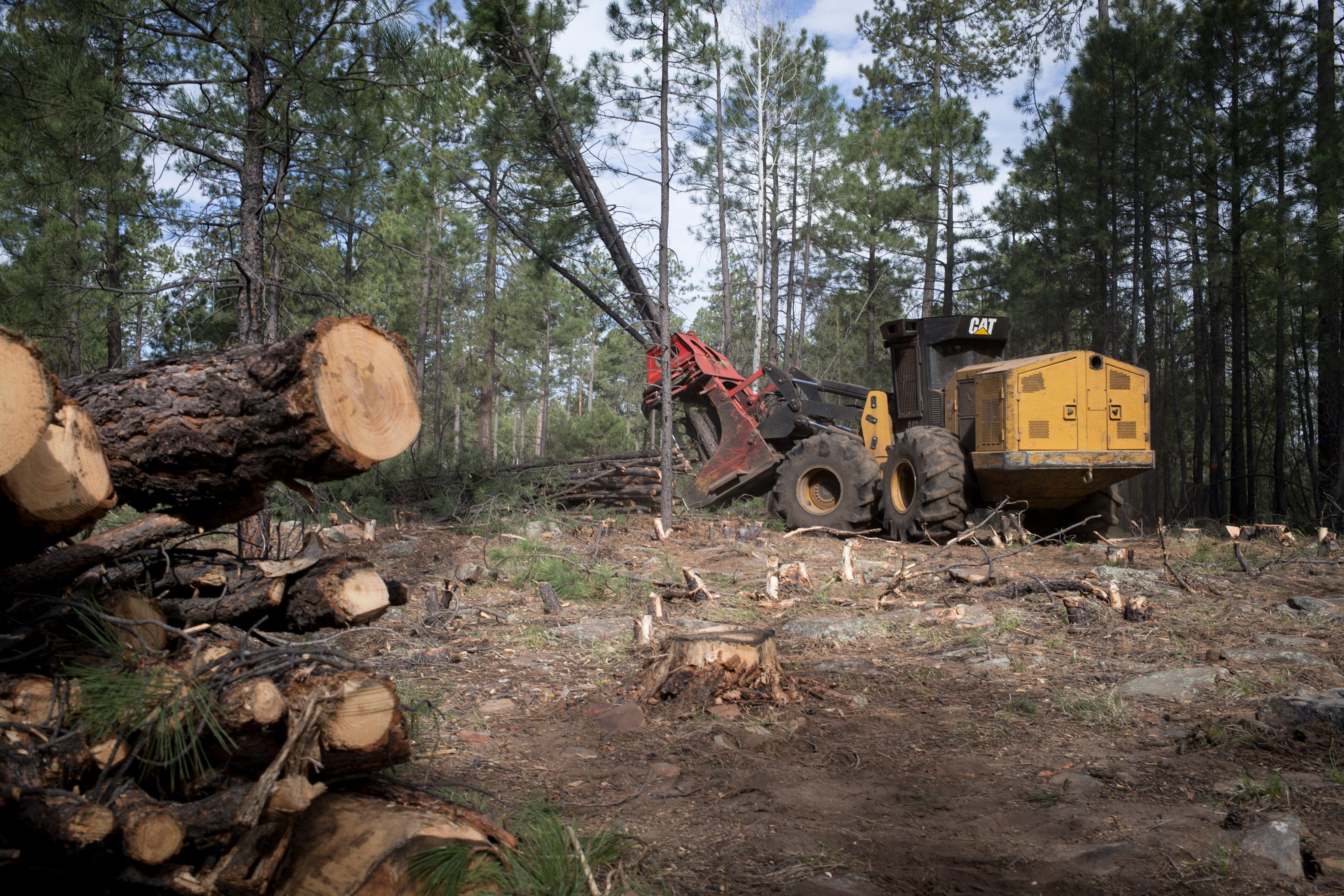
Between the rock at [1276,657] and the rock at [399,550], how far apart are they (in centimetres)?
698

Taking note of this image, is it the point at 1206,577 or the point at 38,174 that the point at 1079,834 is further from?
the point at 38,174

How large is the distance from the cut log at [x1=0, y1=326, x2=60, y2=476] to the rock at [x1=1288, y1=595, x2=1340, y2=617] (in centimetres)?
699

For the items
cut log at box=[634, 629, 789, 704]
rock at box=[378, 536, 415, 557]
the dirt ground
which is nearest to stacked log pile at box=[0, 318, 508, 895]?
the dirt ground

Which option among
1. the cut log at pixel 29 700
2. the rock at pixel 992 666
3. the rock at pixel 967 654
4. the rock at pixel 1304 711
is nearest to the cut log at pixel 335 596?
the cut log at pixel 29 700

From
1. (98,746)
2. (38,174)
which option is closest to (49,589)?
(98,746)

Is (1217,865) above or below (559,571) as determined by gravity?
below

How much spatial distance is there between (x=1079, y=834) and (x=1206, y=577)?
5138 millimetres

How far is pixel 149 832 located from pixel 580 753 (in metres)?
1.96

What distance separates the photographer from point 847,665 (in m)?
5.07

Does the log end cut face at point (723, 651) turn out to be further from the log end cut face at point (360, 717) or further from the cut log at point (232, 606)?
the log end cut face at point (360, 717)

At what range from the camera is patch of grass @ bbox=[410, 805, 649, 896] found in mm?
2287

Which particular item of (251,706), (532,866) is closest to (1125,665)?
(532,866)

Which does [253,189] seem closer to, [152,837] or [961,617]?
[152,837]

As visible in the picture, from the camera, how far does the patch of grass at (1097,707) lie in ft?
13.1
